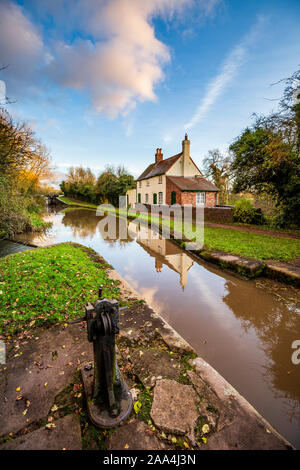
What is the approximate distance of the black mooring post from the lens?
1.87 metres

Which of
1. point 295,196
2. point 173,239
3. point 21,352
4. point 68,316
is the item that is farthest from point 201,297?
point 295,196

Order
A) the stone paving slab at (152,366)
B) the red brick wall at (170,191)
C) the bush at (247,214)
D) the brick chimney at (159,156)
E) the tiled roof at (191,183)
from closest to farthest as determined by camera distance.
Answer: the stone paving slab at (152,366) < the bush at (247,214) < the red brick wall at (170,191) < the tiled roof at (191,183) < the brick chimney at (159,156)

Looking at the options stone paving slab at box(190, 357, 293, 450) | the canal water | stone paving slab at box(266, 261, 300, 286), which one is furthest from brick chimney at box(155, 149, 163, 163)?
stone paving slab at box(190, 357, 293, 450)

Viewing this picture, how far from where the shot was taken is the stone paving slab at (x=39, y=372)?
207 cm

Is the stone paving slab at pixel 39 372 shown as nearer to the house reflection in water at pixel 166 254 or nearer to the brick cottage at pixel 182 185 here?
the house reflection in water at pixel 166 254

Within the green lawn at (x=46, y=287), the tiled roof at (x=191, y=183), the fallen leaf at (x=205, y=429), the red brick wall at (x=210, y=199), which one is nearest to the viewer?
the fallen leaf at (x=205, y=429)

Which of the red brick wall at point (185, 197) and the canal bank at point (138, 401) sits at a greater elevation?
the red brick wall at point (185, 197)

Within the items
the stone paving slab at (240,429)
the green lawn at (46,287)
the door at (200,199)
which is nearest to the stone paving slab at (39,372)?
the green lawn at (46,287)

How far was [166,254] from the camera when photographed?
28.7 feet

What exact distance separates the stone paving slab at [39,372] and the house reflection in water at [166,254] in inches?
138

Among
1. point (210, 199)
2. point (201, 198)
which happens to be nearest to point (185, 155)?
point (201, 198)

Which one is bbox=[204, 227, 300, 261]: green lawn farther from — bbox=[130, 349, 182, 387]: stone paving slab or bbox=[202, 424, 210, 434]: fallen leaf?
bbox=[202, 424, 210, 434]: fallen leaf

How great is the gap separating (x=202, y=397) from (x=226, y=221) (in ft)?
51.9

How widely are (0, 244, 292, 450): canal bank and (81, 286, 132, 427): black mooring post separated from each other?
0.12 metres
